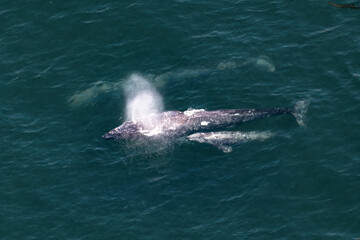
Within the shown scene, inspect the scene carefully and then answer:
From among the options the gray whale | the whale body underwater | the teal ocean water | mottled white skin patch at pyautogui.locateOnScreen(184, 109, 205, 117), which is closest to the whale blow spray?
the teal ocean water

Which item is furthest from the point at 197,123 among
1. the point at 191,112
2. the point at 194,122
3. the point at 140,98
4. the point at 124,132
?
the point at 140,98

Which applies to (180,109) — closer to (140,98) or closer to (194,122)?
(194,122)

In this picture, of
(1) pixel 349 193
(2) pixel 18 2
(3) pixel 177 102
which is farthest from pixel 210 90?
(2) pixel 18 2

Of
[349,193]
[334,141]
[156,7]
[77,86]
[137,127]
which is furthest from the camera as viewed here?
[156,7]

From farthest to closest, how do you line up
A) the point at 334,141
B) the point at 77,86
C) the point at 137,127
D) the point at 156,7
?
the point at 156,7 < the point at 77,86 < the point at 137,127 < the point at 334,141

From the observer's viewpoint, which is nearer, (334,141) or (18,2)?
(334,141)

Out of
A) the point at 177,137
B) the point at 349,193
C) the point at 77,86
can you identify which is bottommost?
the point at 349,193

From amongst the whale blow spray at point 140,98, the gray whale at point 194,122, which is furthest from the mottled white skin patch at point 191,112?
the whale blow spray at point 140,98

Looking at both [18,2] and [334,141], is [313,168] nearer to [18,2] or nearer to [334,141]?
[334,141]

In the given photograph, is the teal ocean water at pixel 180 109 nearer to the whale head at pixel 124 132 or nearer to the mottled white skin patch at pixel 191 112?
the whale head at pixel 124 132
